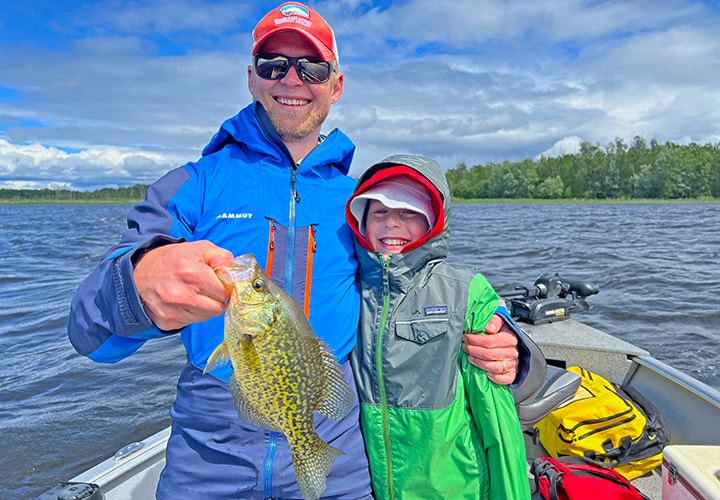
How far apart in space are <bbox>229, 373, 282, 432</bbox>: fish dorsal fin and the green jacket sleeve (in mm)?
1204

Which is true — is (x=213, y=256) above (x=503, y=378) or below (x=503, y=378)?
above

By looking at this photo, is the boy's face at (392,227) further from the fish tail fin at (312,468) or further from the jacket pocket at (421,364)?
the fish tail fin at (312,468)

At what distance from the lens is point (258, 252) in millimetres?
2170

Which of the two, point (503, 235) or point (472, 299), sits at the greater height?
point (472, 299)

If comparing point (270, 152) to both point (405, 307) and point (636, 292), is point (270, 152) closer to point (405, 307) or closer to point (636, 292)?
point (405, 307)

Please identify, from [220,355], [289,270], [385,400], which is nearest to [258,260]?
[289,270]

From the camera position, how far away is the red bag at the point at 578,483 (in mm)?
3055

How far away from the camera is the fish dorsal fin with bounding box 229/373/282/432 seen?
5.60ft

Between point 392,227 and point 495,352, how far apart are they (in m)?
0.92

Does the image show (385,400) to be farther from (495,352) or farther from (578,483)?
(578,483)

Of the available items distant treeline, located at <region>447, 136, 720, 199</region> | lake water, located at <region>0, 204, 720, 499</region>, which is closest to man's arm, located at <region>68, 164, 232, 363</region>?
lake water, located at <region>0, 204, 720, 499</region>

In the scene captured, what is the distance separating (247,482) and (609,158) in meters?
97.6

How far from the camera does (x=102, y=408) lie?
723 cm

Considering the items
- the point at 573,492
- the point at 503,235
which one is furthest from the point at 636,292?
the point at 503,235
